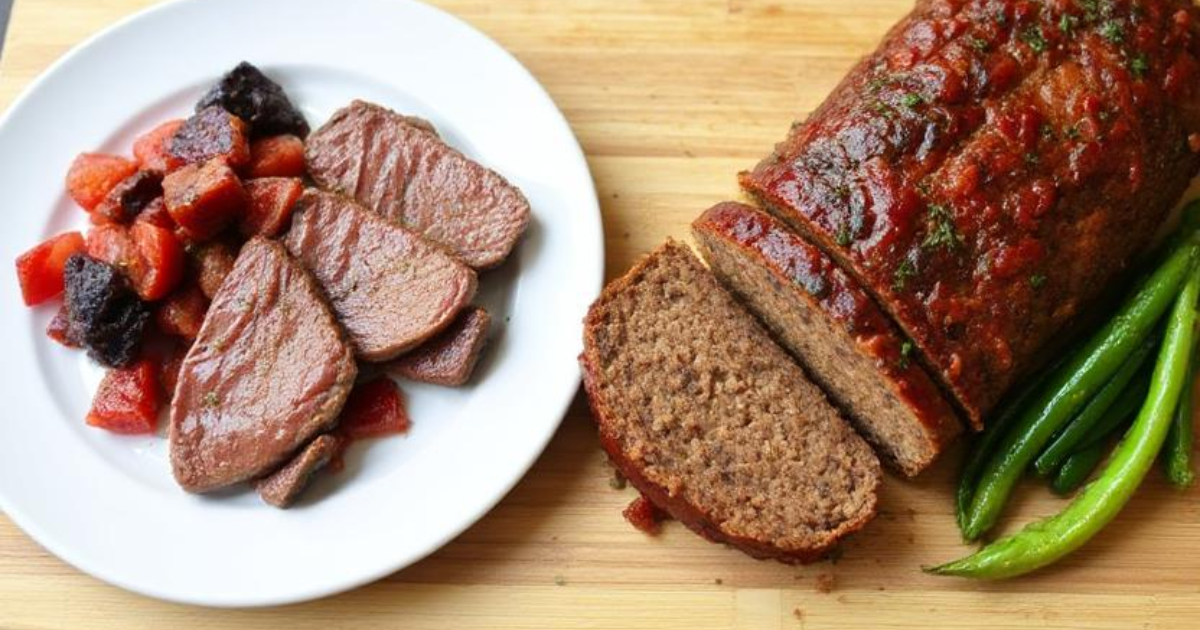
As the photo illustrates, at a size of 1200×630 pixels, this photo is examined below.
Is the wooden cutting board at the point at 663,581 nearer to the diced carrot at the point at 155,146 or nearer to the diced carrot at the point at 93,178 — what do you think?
the diced carrot at the point at 93,178

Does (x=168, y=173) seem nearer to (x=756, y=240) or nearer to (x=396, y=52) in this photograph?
(x=396, y=52)

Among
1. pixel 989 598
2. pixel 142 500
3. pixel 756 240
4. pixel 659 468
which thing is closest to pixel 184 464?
pixel 142 500

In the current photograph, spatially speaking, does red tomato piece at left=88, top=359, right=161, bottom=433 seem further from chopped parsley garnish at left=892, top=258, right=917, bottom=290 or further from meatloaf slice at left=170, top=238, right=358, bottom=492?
chopped parsley garnish at left=892, top=258, right=917, bottom=290

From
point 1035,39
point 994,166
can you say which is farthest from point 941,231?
point 1035,39

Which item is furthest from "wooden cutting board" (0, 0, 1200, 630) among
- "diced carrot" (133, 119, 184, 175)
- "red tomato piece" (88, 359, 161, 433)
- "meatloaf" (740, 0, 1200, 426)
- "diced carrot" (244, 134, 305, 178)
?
"diced carrot" (133, 119, 184, 175)

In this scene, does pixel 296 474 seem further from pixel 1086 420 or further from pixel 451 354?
pixel 1086 420
